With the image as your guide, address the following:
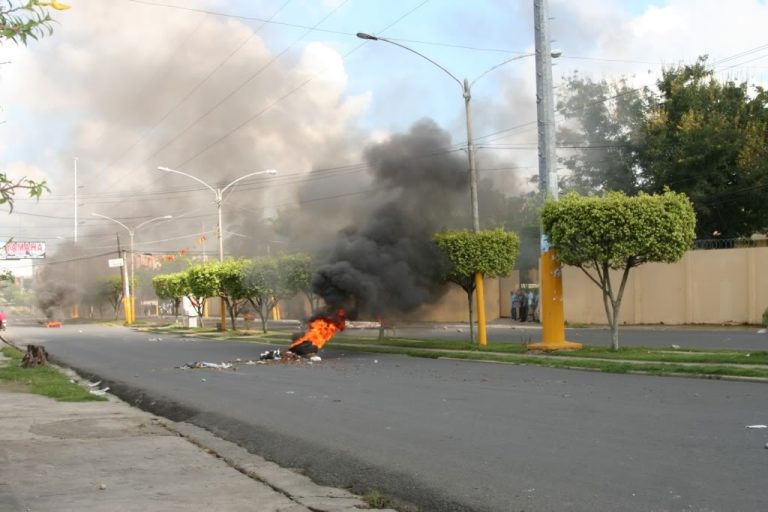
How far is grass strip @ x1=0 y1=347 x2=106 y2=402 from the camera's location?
1351cm

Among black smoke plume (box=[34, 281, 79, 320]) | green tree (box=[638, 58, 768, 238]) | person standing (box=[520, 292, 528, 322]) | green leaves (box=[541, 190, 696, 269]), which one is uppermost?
green tree (box=[638, 58, 768, 238])

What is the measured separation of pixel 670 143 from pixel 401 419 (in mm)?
25905

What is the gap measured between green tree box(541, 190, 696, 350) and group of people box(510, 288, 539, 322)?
18138 millimetres

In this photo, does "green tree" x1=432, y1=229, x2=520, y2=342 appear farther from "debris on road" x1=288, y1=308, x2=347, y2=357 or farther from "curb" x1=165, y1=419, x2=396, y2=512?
A: "curb" x1=165, y1=419, x2=396, y2=512

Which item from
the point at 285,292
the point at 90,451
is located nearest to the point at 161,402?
the point at 90,451

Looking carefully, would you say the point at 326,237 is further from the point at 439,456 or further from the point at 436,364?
the point at 439,456

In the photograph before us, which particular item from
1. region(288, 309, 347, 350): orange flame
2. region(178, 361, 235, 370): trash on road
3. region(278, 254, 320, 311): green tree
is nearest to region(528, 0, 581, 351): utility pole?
region(288, 309, 347, 350): orange flame

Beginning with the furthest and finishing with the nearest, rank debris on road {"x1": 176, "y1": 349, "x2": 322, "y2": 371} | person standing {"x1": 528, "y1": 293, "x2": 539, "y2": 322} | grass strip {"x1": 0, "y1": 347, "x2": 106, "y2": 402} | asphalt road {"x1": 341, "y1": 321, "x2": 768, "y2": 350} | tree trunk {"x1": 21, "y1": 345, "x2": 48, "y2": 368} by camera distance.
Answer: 1. person standing {"x1": 528, "y1": 293, "x2": 539, "y2": 322}
2. tree trunk {"x1": 21, "y1": 345, "x2": 48, "y2": 368}
3. asphalt road {"x1": 341, "y1": 321, "x2": 768, "y2": 350}
4. debris on road {"x1": 176, "y1": 349, "x2": 322, "y2": 371}
5. grass strip {"x1": 0, "y1": 347, "x2": 106, "y2": 402}

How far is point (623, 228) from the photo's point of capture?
17078 millimetres

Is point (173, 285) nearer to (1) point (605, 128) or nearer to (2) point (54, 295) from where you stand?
(1) point (605, 128)

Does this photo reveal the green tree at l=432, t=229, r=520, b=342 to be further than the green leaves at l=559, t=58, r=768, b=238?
No

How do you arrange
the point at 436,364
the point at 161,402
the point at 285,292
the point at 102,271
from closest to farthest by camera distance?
the point at 161,402 < the point at 436,364 < the point at 285,292 < the point at 102,271

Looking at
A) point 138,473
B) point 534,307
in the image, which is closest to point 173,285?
point 534,307

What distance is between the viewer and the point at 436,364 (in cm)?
1783
